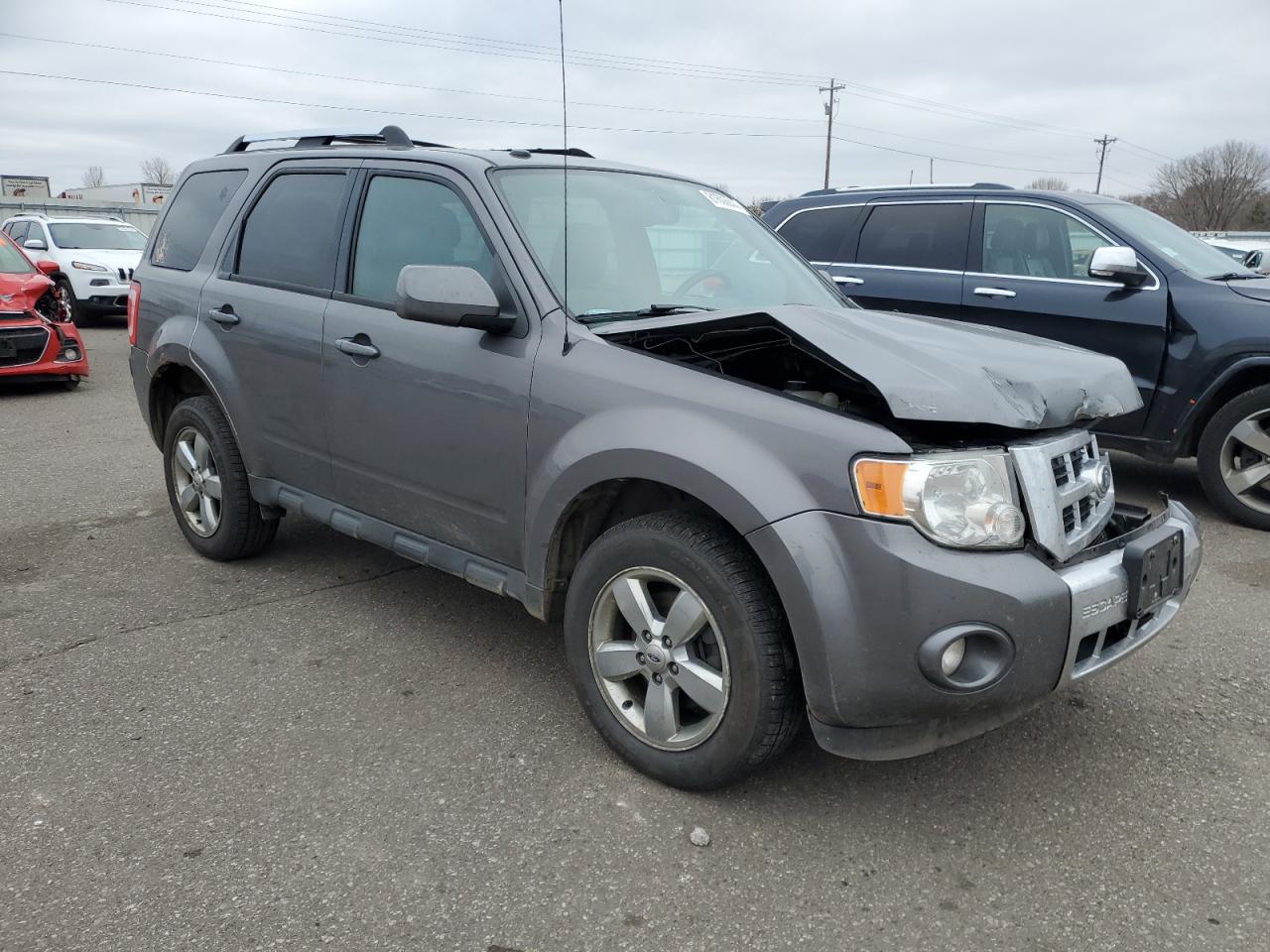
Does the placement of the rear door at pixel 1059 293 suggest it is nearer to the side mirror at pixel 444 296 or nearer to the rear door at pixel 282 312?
the side mirror at pixel 444 296

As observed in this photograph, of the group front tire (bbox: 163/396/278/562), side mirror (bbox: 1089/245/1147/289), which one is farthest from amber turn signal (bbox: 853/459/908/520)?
side mirror (bbox: 1089/245/1147/289)

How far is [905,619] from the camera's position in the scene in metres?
2.33

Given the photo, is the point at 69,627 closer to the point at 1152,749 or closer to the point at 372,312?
the point at 372,312

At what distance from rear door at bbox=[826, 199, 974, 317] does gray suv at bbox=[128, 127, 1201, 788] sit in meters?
2.90

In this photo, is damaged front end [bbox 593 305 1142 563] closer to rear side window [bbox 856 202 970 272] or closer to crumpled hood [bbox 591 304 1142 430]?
crumpled hood [bbox 591 304 1142 430]

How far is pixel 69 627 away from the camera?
3.97 meters

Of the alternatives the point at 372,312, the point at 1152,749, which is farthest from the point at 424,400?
the point at 1152,749

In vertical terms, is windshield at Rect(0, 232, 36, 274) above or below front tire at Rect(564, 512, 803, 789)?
above

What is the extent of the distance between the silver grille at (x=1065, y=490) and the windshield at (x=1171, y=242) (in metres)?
3.56

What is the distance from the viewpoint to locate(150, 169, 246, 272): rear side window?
4.50 meters

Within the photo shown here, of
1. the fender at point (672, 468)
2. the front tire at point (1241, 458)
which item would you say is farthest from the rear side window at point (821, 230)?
the fender at point (672, 468)

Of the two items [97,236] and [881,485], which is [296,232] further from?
[97,236]

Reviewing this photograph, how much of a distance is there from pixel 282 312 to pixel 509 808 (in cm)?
224

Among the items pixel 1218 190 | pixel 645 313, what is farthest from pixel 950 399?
pixel 1218 190
